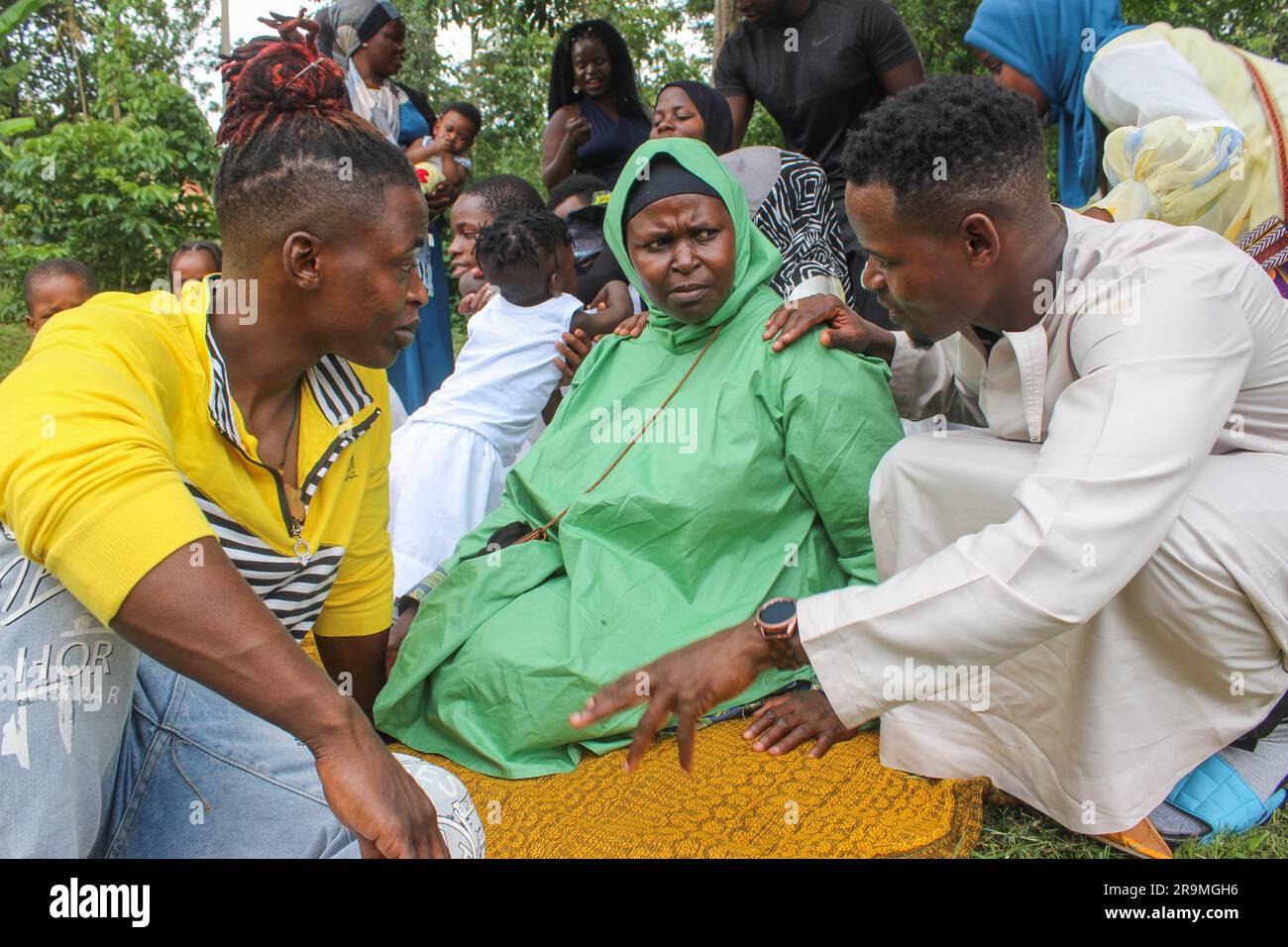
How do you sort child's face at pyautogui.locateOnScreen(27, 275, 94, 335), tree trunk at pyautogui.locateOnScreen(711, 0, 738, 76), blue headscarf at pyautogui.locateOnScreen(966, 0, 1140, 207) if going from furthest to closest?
1. tree trunk at pyautogui.locateOnScreen(711, 0, 738, 76)
2. child's face at pyautogui.locateOnScreen(27, 275, 94, 335)
3. blue headscarf at pyautogui.locateOnScreen(966, 0, 1140, 207)

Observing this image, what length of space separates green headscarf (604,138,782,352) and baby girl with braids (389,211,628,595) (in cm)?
103

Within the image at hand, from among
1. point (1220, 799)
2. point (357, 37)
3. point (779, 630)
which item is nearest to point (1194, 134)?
point (1220, 799)

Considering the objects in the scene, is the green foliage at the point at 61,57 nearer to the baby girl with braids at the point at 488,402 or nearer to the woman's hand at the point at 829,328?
the baby girl with braids at the point at 488,402

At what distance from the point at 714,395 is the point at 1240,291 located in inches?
54.3

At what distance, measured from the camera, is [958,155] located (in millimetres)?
2035

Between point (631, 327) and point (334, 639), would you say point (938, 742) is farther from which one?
point (631, 327)

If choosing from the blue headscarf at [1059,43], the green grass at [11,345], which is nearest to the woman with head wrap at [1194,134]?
the blue headscarf at [1059,43]

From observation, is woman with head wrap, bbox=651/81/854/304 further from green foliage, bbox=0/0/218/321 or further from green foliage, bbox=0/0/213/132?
green foliage, bbox=0/0/213/132

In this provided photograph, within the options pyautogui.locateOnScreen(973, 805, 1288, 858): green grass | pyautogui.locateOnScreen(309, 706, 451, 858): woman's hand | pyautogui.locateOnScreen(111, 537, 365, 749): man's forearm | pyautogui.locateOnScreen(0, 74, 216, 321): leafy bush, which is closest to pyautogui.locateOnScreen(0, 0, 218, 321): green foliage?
pyautogui.locateOnScreen(0, 74, 216, 321): leafy bush

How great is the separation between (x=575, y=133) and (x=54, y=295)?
299cm

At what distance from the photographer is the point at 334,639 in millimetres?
2471

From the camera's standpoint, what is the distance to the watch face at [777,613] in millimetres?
1834

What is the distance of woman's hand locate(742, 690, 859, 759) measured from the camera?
259cm
